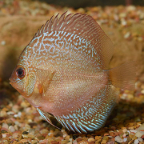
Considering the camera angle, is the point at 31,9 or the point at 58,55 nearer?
the point at 58,55

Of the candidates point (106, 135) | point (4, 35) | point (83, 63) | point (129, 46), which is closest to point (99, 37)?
point (83, 63)

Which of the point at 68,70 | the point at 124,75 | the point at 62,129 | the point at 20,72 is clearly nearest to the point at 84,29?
the point at 68,70

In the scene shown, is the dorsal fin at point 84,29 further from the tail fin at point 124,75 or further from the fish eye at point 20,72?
the fish eye at point 20,72

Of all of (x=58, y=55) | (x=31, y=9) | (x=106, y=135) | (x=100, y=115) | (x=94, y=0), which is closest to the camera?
(x=58, y=55)

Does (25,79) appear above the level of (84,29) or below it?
below

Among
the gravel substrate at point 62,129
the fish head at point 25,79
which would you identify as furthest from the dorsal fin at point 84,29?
the gravel substrate at point 62,129

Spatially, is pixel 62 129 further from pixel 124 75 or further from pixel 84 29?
pixel 84 29

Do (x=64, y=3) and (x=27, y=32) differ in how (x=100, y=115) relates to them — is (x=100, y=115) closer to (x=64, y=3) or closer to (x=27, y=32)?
(x=27, y=32)

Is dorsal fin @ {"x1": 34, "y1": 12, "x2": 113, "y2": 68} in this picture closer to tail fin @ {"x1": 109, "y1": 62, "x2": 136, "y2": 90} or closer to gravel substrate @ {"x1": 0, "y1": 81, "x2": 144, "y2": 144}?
tail fin @ {"x1": 109, "y1": 62, "x2": 136, "y2": 90}

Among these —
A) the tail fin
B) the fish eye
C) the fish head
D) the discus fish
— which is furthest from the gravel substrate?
the fish eye
